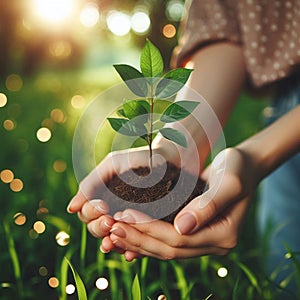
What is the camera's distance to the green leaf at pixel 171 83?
3.19 feet

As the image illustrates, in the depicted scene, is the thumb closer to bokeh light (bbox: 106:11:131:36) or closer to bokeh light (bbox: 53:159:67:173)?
bokeh light (bbox: 106:11:131:36)

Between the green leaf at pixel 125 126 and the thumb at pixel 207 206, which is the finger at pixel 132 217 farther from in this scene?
the green leaf at pixel 125 126

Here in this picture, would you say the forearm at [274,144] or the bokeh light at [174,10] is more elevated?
the forearm at [274,144]

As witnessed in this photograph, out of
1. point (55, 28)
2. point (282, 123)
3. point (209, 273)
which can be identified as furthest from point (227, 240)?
point (55, 28)

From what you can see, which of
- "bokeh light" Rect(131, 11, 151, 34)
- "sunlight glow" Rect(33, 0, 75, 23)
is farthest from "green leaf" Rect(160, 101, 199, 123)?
"sunlight glow" Rect(33, 0, 75, 23)

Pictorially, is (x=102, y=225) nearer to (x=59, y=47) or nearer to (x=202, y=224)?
(x=202, y=224)

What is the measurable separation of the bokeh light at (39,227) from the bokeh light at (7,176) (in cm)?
69

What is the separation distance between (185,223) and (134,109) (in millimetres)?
228

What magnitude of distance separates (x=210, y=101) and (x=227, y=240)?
0.47 metres

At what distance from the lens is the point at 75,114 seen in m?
4.84

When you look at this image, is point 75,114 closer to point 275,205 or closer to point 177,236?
point 275,205

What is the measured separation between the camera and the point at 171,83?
0.98 m

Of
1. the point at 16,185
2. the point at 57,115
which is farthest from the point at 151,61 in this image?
the point at 57,115

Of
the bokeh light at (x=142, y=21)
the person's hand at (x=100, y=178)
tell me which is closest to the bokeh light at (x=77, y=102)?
the bokeh light at (x=142, y=21)
